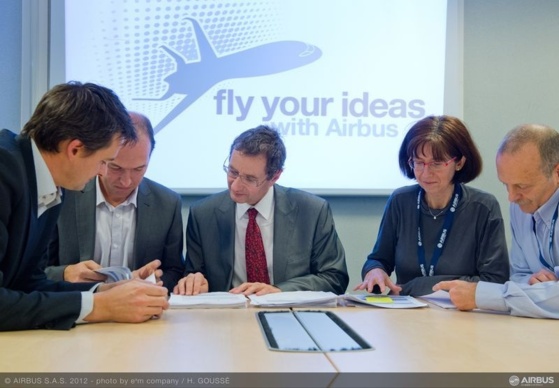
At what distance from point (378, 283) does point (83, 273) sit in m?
1.20

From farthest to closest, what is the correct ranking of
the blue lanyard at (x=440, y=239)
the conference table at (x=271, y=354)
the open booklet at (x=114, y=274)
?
the blue lanyard at (x=440, y=239) → the open booklet at (x=114, y=274) → the conference table at (x=271, y=354)

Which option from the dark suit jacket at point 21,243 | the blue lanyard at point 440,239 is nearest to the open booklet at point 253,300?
the dark suit jacket at point 21,243

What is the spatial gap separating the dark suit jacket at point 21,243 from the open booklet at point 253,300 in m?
0.51

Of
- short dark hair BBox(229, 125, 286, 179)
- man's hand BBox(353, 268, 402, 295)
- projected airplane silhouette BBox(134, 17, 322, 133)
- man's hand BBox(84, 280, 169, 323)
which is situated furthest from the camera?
A: projected airplane silhouette BBox(134, 17, 322, 133)

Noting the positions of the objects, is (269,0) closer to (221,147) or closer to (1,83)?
(221,147)

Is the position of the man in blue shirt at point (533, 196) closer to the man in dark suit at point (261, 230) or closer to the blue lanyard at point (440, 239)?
the blue lanyard at point (440, 239)

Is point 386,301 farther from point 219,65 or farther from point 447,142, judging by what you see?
point 219,65

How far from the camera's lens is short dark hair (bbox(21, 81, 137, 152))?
76.1 inches

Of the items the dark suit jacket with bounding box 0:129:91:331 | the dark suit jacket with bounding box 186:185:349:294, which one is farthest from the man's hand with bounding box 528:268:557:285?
the dark suit jacket with bounding box 0:129:91:331

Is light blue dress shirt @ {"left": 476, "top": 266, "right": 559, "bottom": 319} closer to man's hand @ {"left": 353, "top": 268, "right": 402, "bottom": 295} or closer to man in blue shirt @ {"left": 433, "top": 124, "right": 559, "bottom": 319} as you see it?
man in blue shirt @ {"left": 433, "top": 124, "right": 559, "bottom": 319}

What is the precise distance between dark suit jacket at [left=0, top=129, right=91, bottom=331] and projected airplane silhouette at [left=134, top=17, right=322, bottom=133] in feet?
6.62

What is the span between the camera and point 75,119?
1.95 m

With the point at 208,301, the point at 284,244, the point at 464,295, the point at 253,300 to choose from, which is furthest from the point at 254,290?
the point at 464,295

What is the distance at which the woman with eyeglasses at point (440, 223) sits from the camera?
2.84 metres
